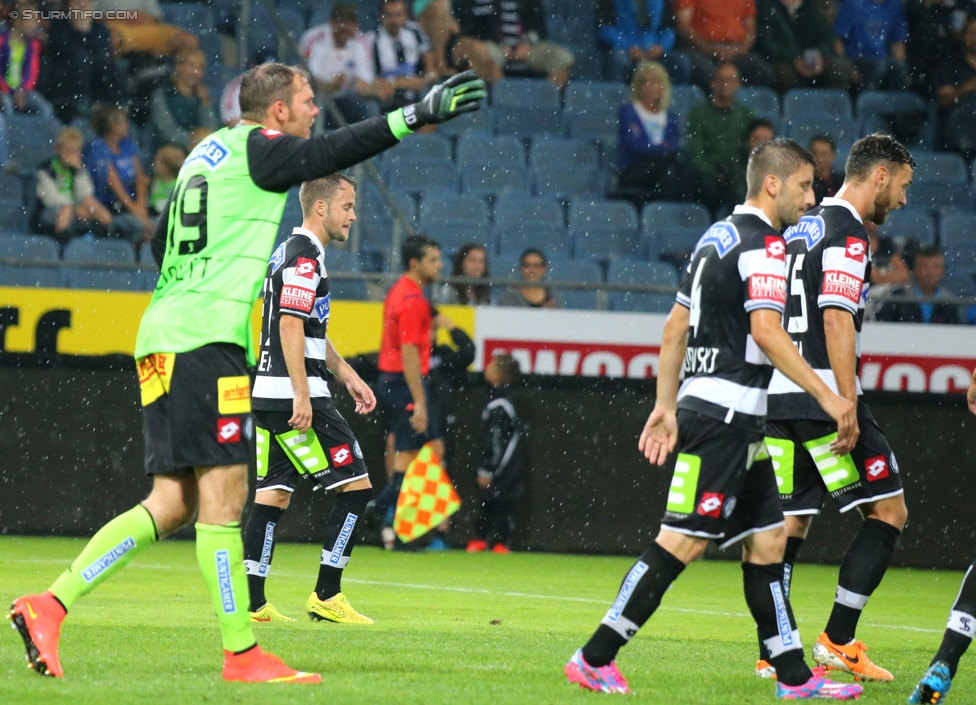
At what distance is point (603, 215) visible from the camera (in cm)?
1568

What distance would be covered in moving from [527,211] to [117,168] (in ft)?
14.1

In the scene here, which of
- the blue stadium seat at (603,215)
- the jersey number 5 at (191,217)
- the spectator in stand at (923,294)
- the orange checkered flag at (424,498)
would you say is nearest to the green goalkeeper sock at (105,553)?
the jersey number 5 at (191,217)

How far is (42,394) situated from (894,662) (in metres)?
7.90

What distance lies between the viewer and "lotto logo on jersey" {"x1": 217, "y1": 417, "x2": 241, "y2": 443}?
5.04 meters

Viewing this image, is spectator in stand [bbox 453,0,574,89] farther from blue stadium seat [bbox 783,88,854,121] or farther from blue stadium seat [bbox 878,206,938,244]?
blue stadium seat [bbox 878,206,938,244]

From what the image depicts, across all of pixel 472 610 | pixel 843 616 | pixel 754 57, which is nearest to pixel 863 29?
pixel 754 57

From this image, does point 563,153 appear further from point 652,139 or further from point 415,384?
point 415,384

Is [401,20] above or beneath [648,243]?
above

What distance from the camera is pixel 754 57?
17.4 meters

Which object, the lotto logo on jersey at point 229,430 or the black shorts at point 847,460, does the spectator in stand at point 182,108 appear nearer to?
the black shorts at point 847,460

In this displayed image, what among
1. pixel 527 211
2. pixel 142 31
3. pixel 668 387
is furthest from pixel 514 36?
pixel 668 387

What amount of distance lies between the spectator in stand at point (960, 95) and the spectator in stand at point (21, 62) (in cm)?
1029

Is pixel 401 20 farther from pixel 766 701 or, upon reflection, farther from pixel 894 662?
pixel 766 701

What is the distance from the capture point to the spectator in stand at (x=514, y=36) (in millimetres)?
16953
